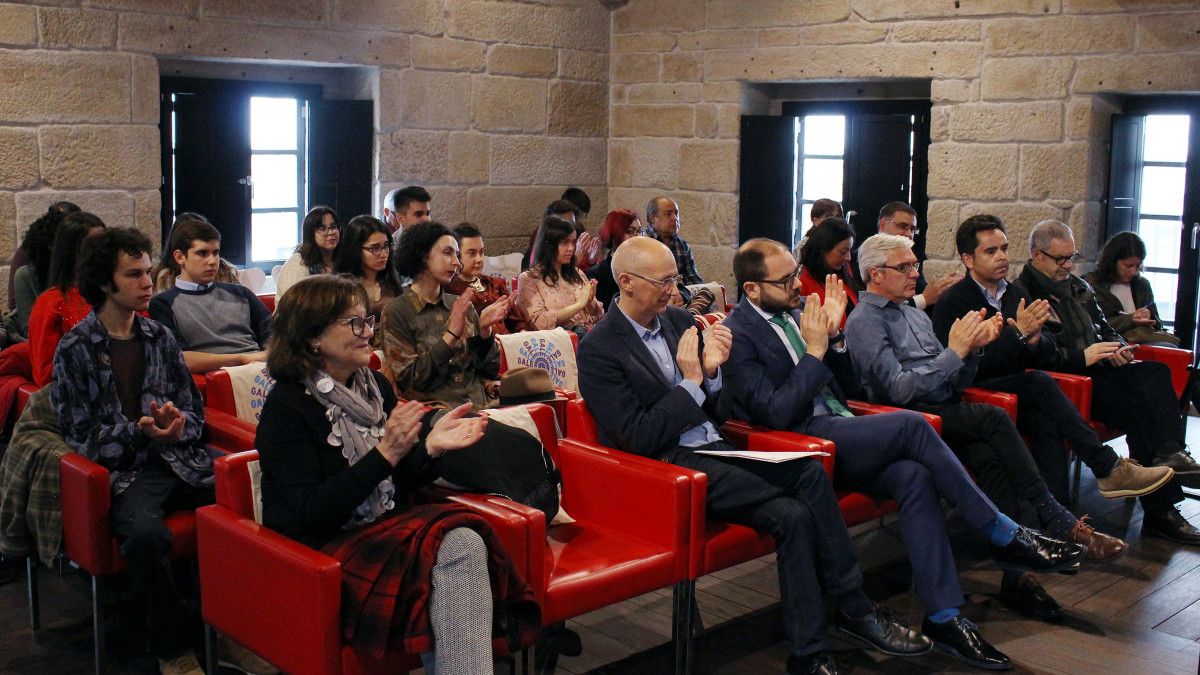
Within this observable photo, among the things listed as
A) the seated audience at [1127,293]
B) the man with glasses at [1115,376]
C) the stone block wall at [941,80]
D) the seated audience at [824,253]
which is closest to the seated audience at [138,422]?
the seated audience at [824,253]

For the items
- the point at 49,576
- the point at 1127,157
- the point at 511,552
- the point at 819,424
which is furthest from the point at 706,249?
the point at 511,552

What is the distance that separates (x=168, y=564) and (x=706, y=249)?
5.73 m

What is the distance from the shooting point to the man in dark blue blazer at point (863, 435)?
3.79 meters

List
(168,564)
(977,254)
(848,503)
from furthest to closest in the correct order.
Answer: (977,254)
(848,503)
(168,564)

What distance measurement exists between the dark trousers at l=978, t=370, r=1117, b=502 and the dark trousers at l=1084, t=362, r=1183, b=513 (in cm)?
45

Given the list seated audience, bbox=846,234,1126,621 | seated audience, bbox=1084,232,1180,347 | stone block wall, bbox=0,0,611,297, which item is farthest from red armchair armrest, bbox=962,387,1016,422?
stone block wall, bbox=0,0,611,297

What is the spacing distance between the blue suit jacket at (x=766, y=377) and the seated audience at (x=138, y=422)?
1.65m

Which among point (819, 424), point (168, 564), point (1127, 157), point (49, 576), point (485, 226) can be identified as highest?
point (1127, 157)

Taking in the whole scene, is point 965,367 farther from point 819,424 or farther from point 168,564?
point 168,564

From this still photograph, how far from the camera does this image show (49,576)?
171 inches

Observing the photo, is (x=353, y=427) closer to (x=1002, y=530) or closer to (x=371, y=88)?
(x=1002, y=530)

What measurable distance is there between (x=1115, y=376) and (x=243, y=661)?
3.71m

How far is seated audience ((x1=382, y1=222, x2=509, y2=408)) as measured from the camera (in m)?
4.32

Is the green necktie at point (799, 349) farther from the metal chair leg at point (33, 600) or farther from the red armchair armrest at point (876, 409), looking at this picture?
the metal chair leg at point (33, 600)
